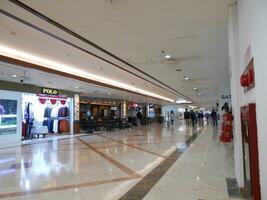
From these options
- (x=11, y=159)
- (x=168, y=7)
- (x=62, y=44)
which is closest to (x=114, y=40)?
(x=62, y=44)

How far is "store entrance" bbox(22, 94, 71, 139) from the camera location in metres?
14.5

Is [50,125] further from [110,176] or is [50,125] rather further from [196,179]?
[196,179]

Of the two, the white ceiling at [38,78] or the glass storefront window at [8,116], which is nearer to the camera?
the white ceiling at [38,78]

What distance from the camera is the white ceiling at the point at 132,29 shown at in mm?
4238

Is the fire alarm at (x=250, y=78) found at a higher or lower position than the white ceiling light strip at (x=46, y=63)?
lower

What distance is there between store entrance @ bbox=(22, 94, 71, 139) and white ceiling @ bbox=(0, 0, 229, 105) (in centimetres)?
754

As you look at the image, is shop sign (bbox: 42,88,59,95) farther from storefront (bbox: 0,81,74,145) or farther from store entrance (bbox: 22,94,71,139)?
store entrance (bbox: 22,94,71,139)

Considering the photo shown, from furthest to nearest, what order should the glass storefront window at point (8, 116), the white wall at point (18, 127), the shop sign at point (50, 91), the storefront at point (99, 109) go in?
1. the storefront at point (99, 109)
2. the shop sign at point (50, 91)
3. the glass storefront window at point (8, 116)
4. the white wall at point (18, 127)

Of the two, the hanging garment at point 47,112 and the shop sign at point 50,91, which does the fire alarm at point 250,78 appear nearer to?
the shop sign at point 50,91

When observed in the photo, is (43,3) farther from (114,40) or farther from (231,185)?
(231,185)

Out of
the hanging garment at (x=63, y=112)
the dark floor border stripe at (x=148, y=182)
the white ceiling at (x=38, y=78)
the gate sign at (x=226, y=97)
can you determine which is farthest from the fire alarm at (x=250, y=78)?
the hanging garment at (x=63, y=112)

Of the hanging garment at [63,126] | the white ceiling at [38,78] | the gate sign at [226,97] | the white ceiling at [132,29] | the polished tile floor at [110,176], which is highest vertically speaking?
→ the white ceiling at [132,29]

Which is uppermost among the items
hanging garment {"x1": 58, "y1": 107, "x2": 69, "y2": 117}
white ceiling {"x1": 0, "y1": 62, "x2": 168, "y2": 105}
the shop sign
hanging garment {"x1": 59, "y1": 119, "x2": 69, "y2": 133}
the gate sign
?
white ceiling {"x1": 0, "y1": 62, "x2": 168, "y2": 105}

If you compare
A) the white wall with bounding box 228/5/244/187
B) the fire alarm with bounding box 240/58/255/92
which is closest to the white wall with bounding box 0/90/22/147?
the white wall with bounding box 228/5/244/187
